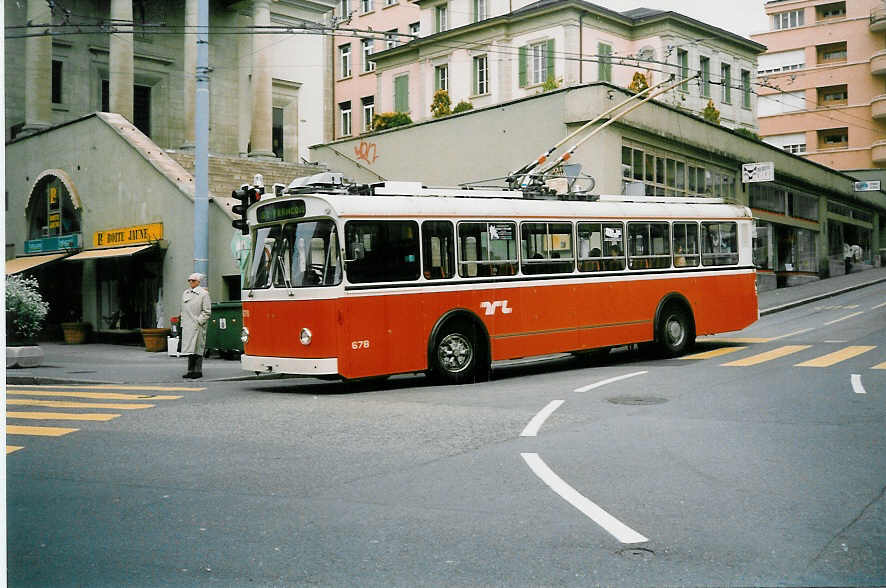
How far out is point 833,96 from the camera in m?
70.1

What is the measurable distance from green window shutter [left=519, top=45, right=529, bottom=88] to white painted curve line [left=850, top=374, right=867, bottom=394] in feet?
110

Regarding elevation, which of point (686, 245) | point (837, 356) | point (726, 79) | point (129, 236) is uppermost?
point (726, 79)

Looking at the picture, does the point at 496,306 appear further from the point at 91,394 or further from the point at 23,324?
the point at 23,324

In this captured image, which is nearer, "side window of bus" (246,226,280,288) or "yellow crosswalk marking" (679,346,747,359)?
"side window of bus" (246,226,280,288)

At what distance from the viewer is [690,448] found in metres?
8.43

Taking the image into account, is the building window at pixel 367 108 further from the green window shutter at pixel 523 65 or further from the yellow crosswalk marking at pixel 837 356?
the yellow crosswalk marking at pixel 837 356

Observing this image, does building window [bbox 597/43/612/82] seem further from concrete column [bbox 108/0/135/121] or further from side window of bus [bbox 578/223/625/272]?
side window of bus [bbox 578/223/625/272]

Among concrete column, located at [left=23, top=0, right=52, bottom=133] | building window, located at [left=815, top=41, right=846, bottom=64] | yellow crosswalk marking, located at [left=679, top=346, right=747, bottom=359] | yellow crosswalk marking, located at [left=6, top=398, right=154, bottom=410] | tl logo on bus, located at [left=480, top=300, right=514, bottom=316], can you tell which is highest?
building window, located at [left=815, top=41, right=846, bottom=64]

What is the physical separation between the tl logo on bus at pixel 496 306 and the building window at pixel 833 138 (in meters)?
61.8

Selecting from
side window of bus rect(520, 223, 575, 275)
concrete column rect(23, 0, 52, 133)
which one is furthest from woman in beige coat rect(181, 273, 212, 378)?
concrete column rect(23, 0, 52, 133)

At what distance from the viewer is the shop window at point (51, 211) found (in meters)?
30.0

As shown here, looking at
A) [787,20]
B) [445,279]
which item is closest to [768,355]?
[445,279]

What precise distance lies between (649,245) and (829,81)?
59.2 m

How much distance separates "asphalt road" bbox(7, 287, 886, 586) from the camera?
5.01m
